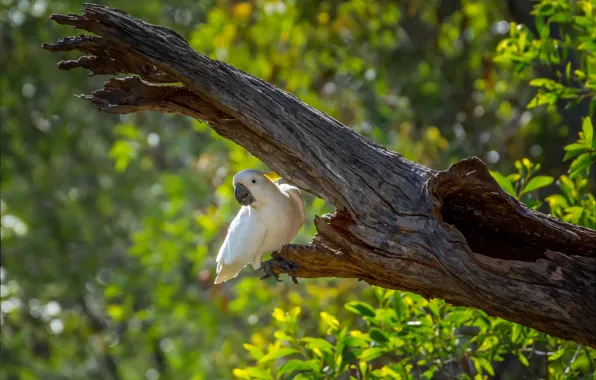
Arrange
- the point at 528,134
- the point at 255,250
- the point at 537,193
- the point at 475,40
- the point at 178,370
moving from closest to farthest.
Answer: the point at 255,250 < the point at 537,193 < the point at 528,134 < the point at 475,40 < the point at 178,370

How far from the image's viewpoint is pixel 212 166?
33.3ft

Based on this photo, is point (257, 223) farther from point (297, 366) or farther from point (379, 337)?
point (379, 337)

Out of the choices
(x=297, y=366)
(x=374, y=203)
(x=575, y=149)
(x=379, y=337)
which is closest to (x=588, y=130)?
(x=575, y=149)

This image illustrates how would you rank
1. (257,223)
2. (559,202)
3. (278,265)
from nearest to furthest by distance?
(278,265) < (257,223) < (559,202)

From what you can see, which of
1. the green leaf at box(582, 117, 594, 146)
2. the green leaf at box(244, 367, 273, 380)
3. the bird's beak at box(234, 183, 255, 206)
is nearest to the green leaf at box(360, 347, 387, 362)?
the green leaf at box(244, 367, 273, 380)

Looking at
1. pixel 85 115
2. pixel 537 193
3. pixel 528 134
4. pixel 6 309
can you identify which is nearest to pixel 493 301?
pixel 537 193

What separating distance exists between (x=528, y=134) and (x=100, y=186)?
27.9 feet

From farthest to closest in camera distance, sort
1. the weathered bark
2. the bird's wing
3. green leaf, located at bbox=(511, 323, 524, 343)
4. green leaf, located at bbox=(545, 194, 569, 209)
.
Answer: green leaf, located at bbox=(545, 194, 569, 209) < green leaf, located at bbox=(511, 323, 524, 343) < the bird's wing < the weathered bark

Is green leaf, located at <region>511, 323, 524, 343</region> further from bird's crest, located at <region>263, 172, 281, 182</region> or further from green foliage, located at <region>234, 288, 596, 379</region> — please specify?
bird's crest, located at <region>263, 172, 281, 182</region>

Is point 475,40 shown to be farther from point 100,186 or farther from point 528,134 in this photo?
point 100,186

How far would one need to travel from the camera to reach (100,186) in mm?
15719

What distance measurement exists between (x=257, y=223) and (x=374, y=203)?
0.58 metres

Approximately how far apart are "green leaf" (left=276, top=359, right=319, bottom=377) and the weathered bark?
71 cm

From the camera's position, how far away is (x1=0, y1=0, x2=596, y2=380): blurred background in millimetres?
8422
